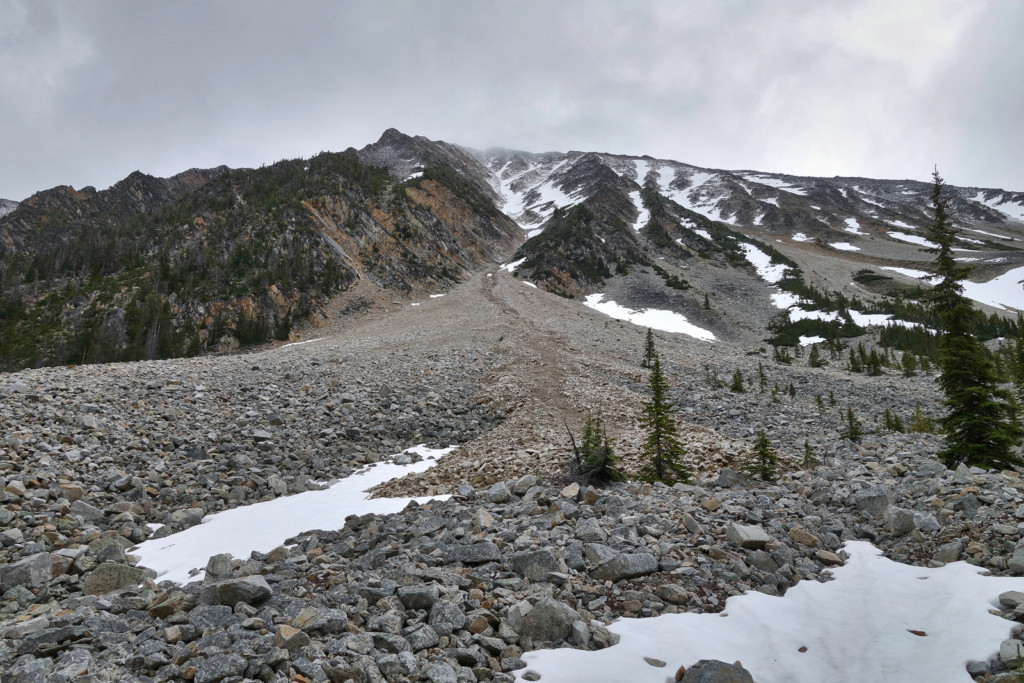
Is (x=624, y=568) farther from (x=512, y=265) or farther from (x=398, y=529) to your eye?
(x=512, y=265)

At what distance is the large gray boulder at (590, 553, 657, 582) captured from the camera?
601 centimetres

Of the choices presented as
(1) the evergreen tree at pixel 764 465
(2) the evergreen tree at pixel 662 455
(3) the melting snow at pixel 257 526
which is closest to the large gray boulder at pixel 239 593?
(3) the melting snow at pixel 257 526

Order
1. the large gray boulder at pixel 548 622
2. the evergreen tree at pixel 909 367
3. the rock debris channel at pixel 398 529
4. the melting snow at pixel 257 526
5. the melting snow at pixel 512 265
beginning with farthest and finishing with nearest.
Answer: the melting snow at pixel 512 265 → the evergreen tree at pixel 909 367 → the melting snow at pixel 257 526 → the large gray boulder at pixel 548 622 → the rock debris channel at pixel 398 529

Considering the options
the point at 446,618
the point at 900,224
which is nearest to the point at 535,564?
the point at 446,618

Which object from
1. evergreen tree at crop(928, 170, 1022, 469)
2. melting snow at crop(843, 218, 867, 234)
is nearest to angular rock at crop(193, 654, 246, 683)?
evergreen tree at crop(928, 170, 1022, 469)

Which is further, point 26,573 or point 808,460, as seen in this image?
point 808,460

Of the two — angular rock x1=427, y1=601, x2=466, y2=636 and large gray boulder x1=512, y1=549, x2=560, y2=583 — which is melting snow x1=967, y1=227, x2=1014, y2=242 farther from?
angular rock x1=427, y1=601, x2=466, y2=636

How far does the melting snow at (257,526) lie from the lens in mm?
7762

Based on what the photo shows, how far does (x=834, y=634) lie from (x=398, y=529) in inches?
236

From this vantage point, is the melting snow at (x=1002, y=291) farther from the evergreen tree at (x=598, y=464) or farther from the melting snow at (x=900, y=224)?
the evergreen tree at (x=598, y=464)

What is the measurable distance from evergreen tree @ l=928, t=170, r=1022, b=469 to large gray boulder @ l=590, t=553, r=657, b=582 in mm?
8128

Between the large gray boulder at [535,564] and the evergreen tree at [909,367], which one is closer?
the large gray boulder at [535,564]

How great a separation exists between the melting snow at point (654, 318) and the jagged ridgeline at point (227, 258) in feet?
81.4

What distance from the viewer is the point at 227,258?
181 ft
